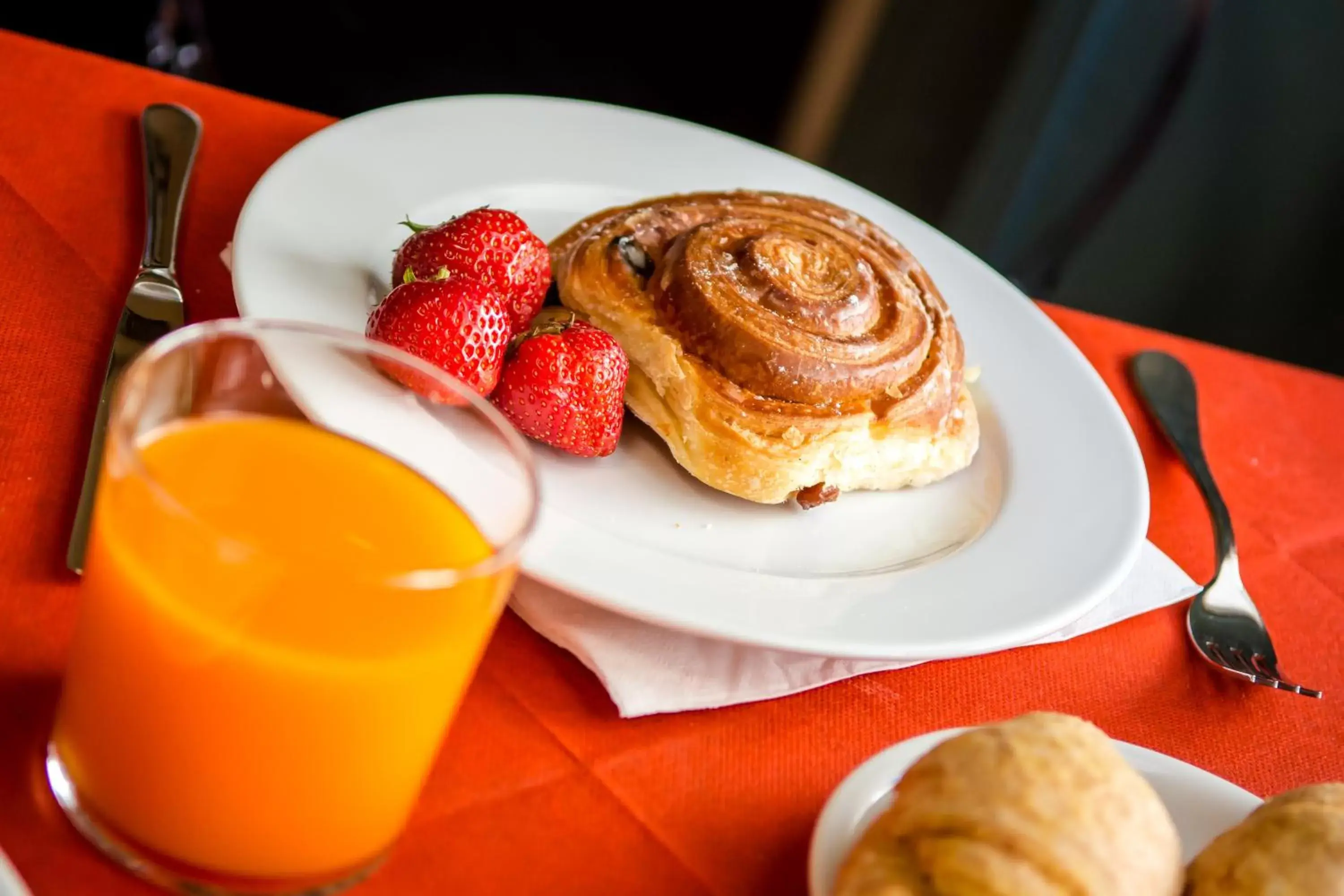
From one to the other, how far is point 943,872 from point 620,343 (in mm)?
662

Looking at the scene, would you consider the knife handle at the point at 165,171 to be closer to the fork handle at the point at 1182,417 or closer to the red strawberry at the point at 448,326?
the red strawberry at the point at 448,326

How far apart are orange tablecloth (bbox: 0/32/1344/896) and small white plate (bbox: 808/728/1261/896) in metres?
0.07

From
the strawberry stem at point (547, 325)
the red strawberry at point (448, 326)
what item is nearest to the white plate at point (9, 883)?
the red strawberry at point (448, 326)

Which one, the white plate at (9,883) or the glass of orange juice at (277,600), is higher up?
the glass of orange juice at (277,600)

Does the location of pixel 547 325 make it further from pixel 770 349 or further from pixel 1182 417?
pixel 1182 417

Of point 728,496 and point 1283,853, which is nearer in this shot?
point 1283,853

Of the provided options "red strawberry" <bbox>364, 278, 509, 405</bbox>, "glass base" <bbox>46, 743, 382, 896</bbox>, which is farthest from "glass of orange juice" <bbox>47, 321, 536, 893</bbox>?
"red strawberry" <bbox>364, 278, 509, 405</bbox>

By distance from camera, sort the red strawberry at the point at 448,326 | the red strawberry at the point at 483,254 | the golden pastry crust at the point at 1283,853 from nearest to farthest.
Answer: the golden pastry crust at the point at 1283,853, the red strawberry at the point at 448,326, the red strawberry at the point at 483,254

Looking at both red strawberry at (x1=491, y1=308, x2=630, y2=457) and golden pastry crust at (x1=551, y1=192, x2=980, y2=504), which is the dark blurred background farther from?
red strawberry at (x1=491, y1=308, x2=630, y2=457)

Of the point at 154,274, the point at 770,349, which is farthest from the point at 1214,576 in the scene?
the point at 154,274

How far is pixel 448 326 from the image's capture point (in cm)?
95

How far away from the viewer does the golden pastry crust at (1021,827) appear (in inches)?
22.9

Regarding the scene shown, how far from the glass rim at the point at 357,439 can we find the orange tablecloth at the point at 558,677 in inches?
7.9

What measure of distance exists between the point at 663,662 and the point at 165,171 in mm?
678
